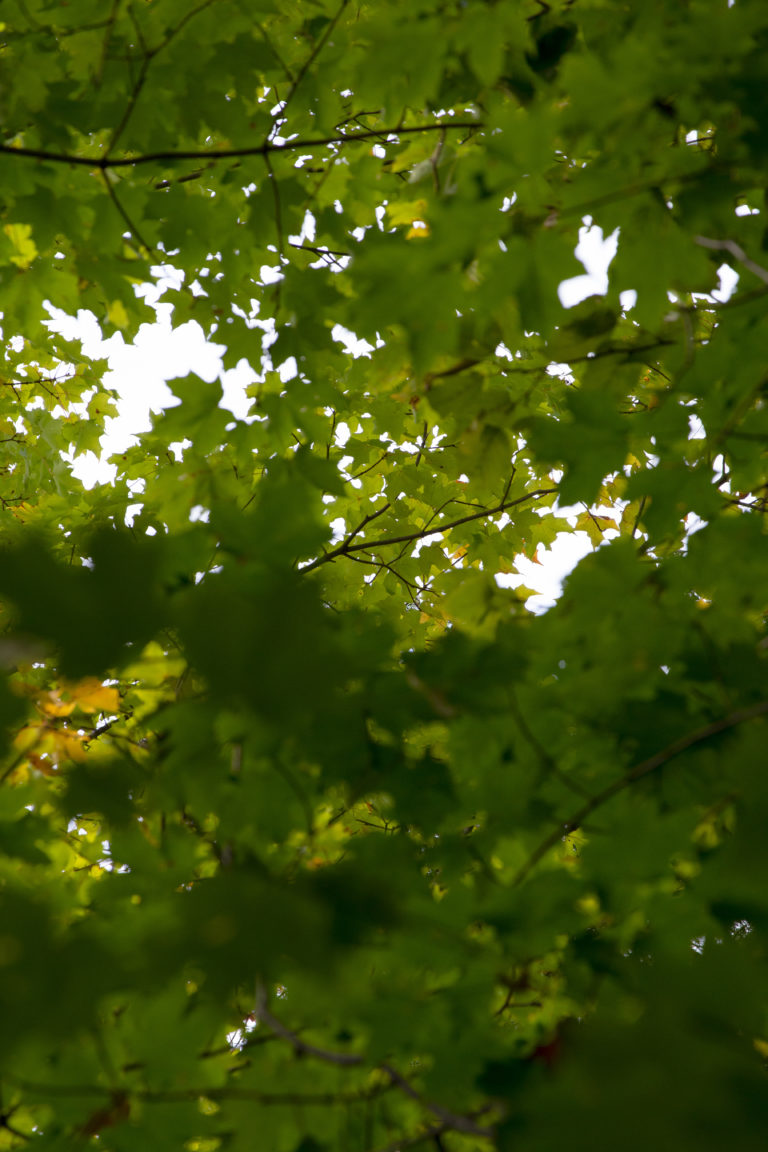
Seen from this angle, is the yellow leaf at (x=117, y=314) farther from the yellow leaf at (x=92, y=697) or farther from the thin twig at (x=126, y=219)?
the yellow leaf at (x=92, y=697)

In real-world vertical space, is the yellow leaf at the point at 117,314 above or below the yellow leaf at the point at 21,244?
below

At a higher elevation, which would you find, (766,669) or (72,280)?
(72,280)

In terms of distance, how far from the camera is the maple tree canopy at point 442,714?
84 centimetres

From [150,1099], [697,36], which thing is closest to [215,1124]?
[150,1099]

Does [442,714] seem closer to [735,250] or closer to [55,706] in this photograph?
[55,706]

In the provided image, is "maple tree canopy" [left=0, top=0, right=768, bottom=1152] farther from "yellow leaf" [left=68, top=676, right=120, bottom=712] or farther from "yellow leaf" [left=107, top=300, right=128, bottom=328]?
"yellow leaf" [left=107, top=300, right=128, bottom=328]

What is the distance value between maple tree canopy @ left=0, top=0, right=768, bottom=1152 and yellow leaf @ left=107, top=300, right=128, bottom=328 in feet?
0.98

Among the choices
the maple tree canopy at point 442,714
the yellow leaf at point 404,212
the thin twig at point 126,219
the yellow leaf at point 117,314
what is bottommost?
the maple tree canopy at point 442,714

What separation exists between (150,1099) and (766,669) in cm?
114

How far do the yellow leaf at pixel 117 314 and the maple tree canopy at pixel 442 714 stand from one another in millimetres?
300

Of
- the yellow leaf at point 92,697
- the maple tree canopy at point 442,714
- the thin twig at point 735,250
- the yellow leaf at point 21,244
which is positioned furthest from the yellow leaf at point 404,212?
the yellow leaf at point 92,697

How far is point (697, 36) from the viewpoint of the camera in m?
1.20

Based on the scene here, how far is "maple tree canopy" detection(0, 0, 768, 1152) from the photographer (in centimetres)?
84

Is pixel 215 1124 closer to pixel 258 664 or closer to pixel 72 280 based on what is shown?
pixel 258 664
